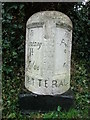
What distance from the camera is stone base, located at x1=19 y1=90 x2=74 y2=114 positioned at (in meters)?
3.02

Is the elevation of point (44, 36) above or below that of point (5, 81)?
above

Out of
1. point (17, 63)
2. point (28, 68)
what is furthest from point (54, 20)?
point (17, 63)

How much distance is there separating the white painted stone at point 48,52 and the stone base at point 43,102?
7 cm

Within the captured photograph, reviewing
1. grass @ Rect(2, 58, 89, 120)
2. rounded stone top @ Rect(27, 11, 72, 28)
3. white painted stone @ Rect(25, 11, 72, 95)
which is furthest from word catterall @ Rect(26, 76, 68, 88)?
rounded stone top @ Rect(27, 11, 72, 28)

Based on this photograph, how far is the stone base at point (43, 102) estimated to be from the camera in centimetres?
302

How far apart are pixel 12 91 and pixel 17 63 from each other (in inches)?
37.5

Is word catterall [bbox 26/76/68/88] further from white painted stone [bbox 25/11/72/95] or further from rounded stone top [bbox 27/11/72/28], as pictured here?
rounded stone top [bbox 27/11/72/28]

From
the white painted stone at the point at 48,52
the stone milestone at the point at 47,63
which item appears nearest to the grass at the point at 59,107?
the stone milestone at the point at 47,63

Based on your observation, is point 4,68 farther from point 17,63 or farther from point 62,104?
point 62,104

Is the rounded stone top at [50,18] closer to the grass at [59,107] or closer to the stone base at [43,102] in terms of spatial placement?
the stone base at [43,102]

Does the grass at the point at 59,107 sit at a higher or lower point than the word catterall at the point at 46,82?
lower

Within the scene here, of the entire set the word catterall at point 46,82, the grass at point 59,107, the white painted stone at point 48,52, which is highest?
the white painted stone at point 48,52

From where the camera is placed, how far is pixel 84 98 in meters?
3.56

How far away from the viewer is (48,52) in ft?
9.60
